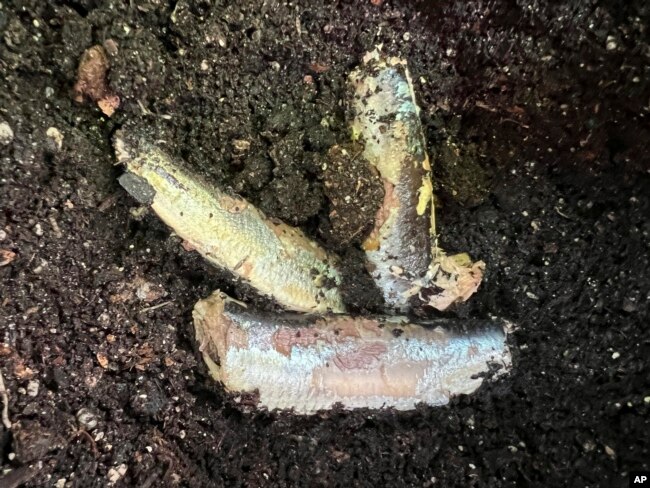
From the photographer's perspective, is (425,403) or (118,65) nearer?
(118,65)

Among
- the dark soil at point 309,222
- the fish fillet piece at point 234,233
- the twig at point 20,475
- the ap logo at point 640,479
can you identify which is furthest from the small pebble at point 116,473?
the ap logo at point 640,479

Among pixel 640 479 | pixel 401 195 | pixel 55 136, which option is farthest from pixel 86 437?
pixel 640 479

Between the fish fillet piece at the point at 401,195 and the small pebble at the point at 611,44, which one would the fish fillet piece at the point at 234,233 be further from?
the small pebble at the point at 611,44

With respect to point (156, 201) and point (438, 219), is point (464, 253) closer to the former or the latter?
point (438, 219)

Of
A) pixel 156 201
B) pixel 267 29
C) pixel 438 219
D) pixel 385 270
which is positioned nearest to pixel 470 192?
pixel 438 219

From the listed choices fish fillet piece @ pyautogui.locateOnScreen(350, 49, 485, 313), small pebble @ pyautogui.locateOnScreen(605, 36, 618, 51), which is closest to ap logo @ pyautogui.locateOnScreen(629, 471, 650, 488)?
fish fillet piece @ pyautogui.locateOnScreen(350, 49, 485, 313)

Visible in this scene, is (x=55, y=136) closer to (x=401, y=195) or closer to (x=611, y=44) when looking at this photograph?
(x=401, y=195)

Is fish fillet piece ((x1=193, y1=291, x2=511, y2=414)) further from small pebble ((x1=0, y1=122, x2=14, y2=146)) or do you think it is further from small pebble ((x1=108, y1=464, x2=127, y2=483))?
small pebble ((x1=0, y1=122, x2=14, y2=146))
